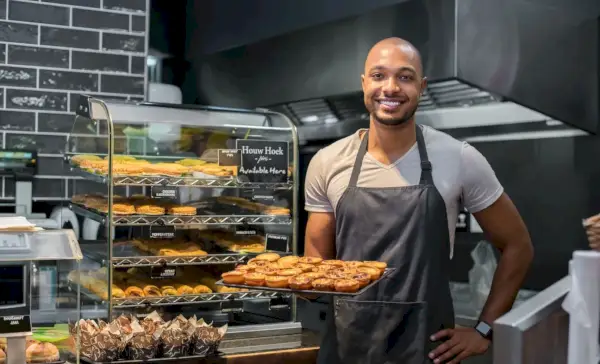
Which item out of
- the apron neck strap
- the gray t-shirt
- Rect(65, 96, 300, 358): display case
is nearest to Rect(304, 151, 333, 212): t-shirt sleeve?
the gray t-shirt

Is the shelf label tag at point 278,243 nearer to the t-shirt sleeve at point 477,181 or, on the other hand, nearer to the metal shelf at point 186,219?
the metal shelf at point 186,219

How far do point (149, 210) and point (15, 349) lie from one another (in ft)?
3.30

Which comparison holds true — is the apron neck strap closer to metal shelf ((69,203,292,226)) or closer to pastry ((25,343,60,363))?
metal shelf ((69,203,292,226))

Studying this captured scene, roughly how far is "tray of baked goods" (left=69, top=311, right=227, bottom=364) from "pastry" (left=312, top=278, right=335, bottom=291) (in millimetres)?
744

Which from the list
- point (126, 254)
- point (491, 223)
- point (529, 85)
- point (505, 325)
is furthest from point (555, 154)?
point (505, 325)

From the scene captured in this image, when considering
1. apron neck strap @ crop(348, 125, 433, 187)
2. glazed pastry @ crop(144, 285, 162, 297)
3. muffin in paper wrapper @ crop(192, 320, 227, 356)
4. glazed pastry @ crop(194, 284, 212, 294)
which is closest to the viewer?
apron neck strap @ crop(348, 125, 433, 187)

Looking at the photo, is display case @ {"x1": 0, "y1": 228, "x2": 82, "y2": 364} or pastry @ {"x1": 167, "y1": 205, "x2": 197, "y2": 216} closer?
display case @ {"x1": 0, "y1": 228, "x2": 82, "y2": 364}

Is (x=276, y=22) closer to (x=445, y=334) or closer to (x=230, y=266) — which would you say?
(x=230, y=266)

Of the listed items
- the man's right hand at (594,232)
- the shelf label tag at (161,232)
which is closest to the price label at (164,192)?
the shelf label tag at (161,232)

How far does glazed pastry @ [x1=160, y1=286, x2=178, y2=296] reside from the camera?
3.18 metres

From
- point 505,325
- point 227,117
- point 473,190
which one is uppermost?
point 227,117

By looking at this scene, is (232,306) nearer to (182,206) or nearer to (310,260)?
(182,206)

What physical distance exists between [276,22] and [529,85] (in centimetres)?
170

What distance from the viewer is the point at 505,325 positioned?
131cm
